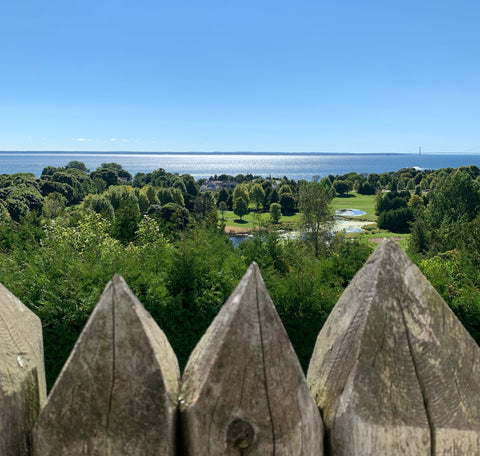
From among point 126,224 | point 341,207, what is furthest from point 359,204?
point 126,224

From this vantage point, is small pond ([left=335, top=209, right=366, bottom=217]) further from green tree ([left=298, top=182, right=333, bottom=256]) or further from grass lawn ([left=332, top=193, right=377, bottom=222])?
green tree ([left=298, top=182, right=333, bottom=256])

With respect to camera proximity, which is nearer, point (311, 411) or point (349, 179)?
point (311, 411)

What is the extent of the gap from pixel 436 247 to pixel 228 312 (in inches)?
1123

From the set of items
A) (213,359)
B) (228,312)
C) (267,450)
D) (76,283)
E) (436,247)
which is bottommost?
(436,247)

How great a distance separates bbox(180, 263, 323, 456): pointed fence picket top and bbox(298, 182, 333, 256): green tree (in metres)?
30.6

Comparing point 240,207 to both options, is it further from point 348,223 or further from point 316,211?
point 316,211

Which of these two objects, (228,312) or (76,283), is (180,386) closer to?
(228,312)

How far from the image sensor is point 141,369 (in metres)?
1.07

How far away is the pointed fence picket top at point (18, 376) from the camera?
1179 mm

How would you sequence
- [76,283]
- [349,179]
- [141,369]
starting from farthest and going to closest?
1. [349,179]
2. [76,283]
3. [141,369]

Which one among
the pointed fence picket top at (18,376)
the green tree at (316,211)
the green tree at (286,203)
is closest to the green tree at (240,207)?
the green tree at (286,203)

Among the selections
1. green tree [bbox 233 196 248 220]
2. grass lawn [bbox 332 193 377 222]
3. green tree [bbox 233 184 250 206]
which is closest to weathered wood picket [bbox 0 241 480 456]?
grass lawn [bbox 332 193 377 222]

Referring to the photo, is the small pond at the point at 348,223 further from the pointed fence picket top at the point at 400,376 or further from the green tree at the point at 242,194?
the pointed fence picket top at the point at 400,376

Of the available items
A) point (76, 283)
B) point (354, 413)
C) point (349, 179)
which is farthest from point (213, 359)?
point (349, 179)
